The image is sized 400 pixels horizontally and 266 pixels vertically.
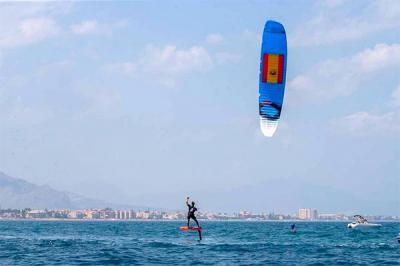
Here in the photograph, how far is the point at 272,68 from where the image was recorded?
107 ft

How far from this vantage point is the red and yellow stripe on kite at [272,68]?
1271 inches

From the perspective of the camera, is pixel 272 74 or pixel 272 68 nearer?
pixel 272 68

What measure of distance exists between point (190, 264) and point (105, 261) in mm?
3756

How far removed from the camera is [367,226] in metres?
84.4

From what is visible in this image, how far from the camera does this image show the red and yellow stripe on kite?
3228 cm

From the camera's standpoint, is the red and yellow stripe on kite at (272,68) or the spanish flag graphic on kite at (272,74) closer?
the spanish flag graphic on kite at (272,74)

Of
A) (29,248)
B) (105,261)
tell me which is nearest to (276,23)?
(105,261)

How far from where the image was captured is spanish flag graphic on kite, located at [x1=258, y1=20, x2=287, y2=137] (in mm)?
31953

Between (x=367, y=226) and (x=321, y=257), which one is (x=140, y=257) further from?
(x=367, y=226)

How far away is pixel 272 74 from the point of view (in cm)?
3269

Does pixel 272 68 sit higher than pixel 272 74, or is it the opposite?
pixel 272 68

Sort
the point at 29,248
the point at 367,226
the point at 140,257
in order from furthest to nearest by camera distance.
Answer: the point at 367,226, the point at 29,248, the point at 140,257

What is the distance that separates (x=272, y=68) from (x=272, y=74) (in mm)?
319

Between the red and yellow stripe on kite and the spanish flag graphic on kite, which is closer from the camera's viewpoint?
the spanish flag graphic on kite
